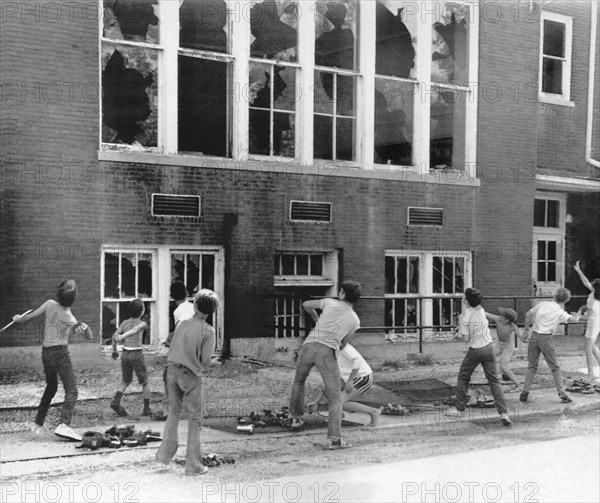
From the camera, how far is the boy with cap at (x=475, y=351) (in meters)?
10.3

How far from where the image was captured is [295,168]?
580 inches

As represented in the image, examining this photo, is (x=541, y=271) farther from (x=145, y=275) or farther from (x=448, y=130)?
(x=145, y=275)

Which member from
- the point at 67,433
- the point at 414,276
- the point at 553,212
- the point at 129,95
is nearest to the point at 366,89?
the point at 414,276

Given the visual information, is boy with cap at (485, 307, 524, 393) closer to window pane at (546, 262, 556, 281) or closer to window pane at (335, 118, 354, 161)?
window pane at (335, 118, 354, 161)

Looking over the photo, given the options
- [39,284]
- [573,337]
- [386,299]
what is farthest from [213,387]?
[573,337]

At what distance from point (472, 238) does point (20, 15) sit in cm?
925

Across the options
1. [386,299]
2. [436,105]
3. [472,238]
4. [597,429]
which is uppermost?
[436,105]

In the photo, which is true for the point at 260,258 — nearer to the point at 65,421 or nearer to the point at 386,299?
the point at 386,299

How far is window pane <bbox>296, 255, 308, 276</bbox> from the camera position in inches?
602

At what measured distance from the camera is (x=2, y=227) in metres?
12.2

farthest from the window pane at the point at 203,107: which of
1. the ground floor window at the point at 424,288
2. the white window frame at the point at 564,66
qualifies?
the white window frame at the point at 564,66

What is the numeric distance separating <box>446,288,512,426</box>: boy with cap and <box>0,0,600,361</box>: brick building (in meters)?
4.72

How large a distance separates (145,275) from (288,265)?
273cm

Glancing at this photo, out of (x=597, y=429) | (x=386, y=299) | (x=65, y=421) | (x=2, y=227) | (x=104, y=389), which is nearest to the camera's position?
(x=65, y=421)
